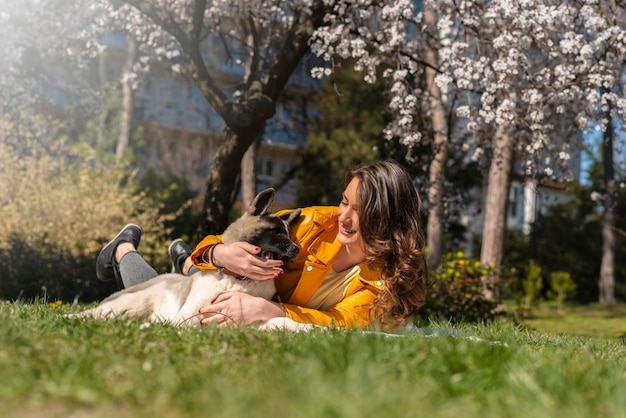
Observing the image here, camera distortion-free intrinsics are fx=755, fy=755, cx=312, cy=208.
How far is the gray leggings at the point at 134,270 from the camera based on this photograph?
614 centimetres

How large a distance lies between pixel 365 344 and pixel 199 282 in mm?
1882

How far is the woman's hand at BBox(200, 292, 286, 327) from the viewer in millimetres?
4859

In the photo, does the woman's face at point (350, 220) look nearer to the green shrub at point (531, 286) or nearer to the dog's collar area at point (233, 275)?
the dog's collar area at point (233, 275)

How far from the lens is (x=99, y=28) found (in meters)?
12.3

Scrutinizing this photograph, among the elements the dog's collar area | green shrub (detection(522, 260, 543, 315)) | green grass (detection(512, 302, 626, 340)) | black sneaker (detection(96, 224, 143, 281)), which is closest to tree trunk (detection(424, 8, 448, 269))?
green grass (detection(512, 302, 626, 340))

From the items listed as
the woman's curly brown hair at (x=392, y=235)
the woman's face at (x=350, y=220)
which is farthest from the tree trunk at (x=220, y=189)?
the woman's face at (x=350, y=220)

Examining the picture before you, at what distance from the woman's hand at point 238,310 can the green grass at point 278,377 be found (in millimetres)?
688

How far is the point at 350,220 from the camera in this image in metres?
5.57

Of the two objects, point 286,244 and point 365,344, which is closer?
point 365,344

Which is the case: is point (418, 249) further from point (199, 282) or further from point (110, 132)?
point (110, 132)

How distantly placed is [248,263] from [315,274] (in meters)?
0.82

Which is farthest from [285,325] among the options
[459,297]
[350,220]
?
[459,297]

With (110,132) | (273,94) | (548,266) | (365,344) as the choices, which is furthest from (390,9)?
(110,132)

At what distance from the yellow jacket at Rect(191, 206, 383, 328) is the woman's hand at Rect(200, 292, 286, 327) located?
1.13 ft
